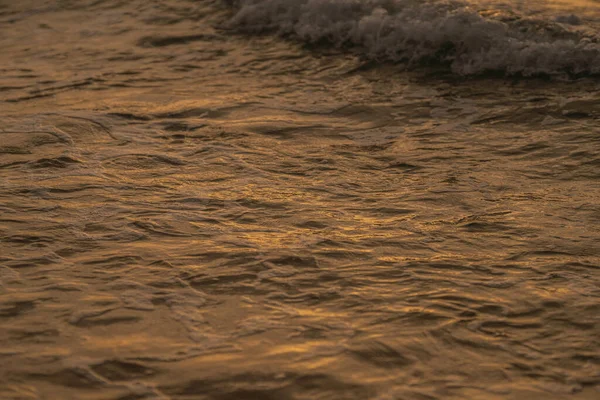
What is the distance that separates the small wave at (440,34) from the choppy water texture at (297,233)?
225mm

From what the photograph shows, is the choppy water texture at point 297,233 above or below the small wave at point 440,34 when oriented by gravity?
below

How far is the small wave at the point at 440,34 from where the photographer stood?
24.6 feet

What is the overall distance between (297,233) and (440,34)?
4305mm

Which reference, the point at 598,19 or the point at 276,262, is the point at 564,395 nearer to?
the point at 276,262

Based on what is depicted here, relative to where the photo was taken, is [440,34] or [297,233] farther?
[440,34]

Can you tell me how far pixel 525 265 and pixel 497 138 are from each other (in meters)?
2.03

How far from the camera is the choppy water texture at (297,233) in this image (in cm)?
330

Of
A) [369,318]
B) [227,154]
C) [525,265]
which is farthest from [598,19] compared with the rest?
[369,318]

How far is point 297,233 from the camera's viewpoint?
4.46m

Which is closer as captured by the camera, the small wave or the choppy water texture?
the choppy water texture

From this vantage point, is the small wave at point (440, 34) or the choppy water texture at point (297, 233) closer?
the choppy water texture at point (297, 233)

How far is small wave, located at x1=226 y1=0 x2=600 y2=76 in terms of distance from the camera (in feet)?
24.6

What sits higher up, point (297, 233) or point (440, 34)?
point (440, 34)

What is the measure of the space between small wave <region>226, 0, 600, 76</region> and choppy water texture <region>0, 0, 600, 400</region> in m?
0.23
